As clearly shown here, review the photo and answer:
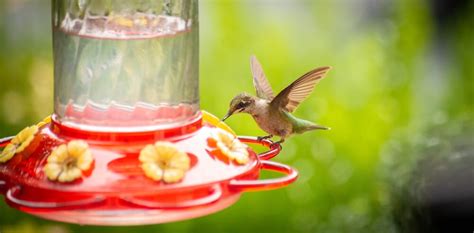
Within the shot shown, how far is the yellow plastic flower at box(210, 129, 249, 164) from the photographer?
240 centimetres

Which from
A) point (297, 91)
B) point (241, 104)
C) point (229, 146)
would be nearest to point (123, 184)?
point (229, 146)

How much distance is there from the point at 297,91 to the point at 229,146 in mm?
660

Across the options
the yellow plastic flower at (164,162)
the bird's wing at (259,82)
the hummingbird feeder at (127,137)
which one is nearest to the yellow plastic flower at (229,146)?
the hummingbird feeder at (127,137)

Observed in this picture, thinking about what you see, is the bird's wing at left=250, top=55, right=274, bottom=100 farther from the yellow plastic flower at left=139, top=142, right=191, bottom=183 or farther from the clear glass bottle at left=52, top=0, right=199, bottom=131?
the yellow plastic flower at left=139, top=142, right=191, bottom=183

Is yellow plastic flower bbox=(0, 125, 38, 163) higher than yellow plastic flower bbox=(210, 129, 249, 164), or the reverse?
yellow plastic flower bbox=(210, 129, 249, 164)

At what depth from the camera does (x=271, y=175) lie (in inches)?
216

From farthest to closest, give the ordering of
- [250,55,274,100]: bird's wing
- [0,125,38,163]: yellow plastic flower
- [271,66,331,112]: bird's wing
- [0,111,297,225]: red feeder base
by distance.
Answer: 1. [250,55,274,100]: bird's wing
2. [271,66,331,112]: bird's wing
3. [0,125,38,163]: yellow plastic flower
4. [0,111,297,225]: red feeder base

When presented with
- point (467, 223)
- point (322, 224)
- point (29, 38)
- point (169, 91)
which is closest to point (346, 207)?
point (322, 224)

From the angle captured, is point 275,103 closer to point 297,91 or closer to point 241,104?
point 297,91

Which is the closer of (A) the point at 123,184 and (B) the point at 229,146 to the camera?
(A) the point at 123,184

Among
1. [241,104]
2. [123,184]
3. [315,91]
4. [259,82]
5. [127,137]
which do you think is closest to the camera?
[123,184]

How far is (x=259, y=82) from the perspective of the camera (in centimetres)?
327

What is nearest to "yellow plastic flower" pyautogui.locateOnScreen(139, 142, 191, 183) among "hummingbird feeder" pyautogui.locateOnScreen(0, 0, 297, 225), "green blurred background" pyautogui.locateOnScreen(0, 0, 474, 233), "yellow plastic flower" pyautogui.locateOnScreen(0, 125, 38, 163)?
"hummingbird feeder" pyautogui.locateOnScreen(0, 0, 297, 225)

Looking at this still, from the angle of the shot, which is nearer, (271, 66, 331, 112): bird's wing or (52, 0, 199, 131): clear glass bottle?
(52, 0, 199, 131): clear glass bottle
